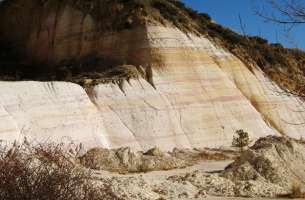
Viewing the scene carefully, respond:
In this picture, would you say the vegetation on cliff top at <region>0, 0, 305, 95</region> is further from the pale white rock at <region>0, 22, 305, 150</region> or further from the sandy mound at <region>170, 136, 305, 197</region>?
the sandy mound at <region>170, 136, 305, 197</region>

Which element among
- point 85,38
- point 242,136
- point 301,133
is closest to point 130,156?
point 242,136

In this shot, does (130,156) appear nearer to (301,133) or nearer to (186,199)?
(186,199)

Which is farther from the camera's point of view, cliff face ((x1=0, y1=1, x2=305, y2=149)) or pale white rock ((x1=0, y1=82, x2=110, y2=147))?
cliff face ((x1=0, y1=1, x2=305, y2=149))

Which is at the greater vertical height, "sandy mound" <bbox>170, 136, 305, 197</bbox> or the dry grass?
the dry grass

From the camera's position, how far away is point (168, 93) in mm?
27531

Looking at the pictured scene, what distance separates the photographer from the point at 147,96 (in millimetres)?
26531

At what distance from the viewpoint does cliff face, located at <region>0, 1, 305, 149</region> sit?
22266 mm

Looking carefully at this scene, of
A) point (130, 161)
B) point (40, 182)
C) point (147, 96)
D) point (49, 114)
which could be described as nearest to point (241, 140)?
point (147, 96)

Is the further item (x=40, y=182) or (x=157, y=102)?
(x=157, y=102)

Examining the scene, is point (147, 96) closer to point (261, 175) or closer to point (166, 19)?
point (166, 19)

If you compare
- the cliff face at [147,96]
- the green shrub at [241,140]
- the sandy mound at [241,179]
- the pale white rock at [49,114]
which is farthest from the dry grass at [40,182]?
the green shrub at [241,140]

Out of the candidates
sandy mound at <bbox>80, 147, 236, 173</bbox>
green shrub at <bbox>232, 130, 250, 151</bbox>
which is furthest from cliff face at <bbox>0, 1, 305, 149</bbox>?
sandy mound at <bbox>80, 147, 236, 173</bbox>

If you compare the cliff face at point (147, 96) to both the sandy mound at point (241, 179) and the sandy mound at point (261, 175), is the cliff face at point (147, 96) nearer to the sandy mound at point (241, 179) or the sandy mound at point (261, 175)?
the sandy mound at point (241, 179)

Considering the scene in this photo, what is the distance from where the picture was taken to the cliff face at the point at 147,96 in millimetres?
22266
